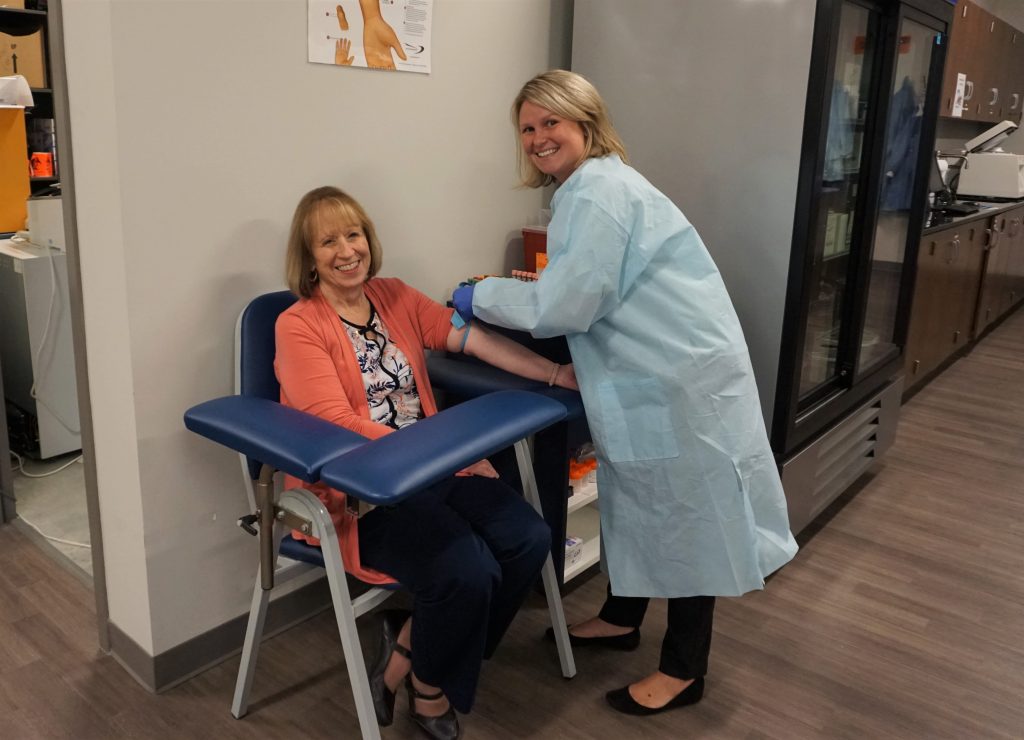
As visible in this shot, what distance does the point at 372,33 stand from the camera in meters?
2.02

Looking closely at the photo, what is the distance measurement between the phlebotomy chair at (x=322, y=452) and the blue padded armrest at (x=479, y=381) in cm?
21

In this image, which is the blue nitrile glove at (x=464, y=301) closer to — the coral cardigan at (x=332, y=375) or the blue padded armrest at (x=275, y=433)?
the coral cardigan at (x=332, y=375)

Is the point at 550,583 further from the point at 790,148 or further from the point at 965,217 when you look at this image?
the point at 965,217

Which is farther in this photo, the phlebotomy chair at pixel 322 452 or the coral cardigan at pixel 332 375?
the coral cardigan at pixel 332 375

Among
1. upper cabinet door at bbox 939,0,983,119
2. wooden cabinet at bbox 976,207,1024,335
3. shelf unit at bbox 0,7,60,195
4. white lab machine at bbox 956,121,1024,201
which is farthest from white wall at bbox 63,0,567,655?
white lab machine at bbox 956,121,1024,201

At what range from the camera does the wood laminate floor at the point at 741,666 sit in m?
1.87

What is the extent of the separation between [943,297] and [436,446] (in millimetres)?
3816

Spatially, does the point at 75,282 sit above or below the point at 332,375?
above

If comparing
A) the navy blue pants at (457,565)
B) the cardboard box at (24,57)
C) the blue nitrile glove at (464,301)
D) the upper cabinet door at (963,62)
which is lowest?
the navy blue pants at (457,565)

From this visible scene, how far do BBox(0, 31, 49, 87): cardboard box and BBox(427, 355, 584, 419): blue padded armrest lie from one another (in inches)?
135

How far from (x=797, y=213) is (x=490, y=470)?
1.03 metres

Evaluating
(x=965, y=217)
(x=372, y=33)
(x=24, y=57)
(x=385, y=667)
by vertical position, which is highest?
(x=24, y=57)

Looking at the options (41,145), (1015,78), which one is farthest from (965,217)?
(41,145)

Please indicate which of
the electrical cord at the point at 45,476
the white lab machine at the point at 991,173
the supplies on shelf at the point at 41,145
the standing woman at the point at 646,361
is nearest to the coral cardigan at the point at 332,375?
the standing woman at the point at 646,361
